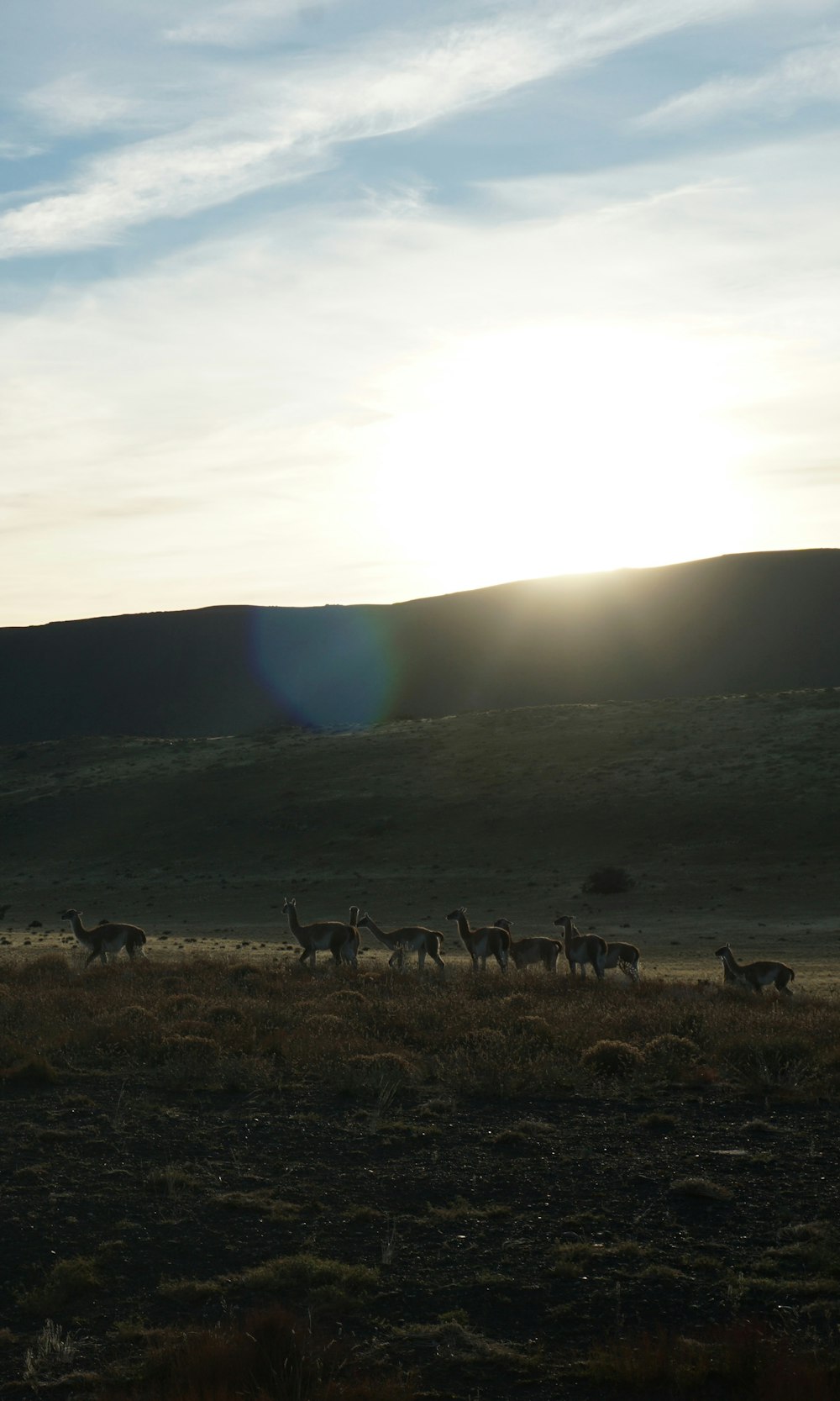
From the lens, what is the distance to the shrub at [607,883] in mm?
40062

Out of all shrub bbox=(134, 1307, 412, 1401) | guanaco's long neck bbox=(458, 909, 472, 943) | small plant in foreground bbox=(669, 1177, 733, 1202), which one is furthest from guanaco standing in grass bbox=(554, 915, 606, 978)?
shrub bbox=(134, 1307, 412, 1401)

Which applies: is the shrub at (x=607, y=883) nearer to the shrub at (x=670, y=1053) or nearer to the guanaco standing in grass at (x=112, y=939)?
the guanaco standing in grass at (x=112, y=939)

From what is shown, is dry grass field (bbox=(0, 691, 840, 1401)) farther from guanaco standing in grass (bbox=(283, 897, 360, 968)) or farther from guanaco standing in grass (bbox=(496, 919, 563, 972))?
guanaco standing in grass (bbox=(283, 897, 360, 968))

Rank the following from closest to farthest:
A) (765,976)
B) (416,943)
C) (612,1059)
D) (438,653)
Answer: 1. (612,1059)
2. (765,976)
3. (416,943)
4. (438,653)

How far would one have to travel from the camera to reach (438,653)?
13450 cm

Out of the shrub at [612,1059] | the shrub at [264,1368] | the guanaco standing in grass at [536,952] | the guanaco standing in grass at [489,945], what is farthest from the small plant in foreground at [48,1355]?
the guanaco standing in grass at [536,952]

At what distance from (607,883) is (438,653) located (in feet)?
311

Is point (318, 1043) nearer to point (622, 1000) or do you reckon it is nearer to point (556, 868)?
point (622, 1000)

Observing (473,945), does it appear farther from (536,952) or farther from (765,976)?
(765,976)

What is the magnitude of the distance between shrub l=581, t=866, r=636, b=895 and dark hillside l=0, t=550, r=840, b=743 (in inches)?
2705

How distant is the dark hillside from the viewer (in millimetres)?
116938

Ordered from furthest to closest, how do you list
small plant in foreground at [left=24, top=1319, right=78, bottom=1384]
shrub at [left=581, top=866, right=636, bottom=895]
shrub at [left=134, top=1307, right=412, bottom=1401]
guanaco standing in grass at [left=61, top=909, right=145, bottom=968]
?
1. shrub at [left=581, top=866, right=636, bottom=895]
2. guanaco standing in grass at [left=61, top=909, right=145, bottom=968]
3. small plant in foreground at [left=24, top=1319, right=78, bottom=1384]
4. shrub at [left=134, top=1307, right=412, bottom=1401]

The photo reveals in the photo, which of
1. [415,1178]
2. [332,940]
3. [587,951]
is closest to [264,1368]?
[415,1178]

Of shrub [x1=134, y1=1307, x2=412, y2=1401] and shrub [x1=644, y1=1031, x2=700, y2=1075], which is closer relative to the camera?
shrub [x1=134, y1=1307, x2=412, y2=1401]
